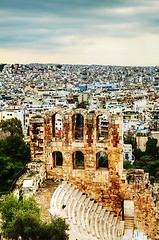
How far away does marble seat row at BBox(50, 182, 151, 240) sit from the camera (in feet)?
55.5

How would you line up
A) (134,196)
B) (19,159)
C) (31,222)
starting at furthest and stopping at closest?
(19,159)
(134,196)
(31,222)

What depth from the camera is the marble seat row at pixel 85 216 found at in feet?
55.5

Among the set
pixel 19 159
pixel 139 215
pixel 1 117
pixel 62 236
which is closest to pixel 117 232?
pixel 139 215

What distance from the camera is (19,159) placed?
98.4ft

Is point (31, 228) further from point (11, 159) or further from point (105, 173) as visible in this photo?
point (11, 159)

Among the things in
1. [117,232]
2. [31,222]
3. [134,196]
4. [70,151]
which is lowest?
[117,232]

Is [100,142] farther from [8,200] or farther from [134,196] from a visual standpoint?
[8,200]

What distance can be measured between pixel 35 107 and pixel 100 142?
70233 millimetres

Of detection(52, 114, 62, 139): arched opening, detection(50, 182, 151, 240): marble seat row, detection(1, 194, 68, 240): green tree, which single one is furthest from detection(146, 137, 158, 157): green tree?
detection(1, 194, 68, 240): green tree

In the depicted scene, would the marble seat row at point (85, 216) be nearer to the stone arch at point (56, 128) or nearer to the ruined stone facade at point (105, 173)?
the ruined stone facade at point (105, 173)

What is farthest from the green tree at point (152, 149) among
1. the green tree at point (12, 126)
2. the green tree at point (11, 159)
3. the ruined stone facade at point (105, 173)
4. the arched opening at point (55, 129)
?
the ruined stone facade at point (105, 173)

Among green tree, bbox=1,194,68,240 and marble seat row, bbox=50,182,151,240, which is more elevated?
green tree, bbox=1,194,68,240

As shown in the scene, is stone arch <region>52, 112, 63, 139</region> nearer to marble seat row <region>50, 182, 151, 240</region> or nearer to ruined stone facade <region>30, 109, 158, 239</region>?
ruined stone facade <region>30, 109, 158, 239</region>

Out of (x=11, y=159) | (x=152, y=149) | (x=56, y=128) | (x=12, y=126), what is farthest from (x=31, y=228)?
(x=12, y=126)
